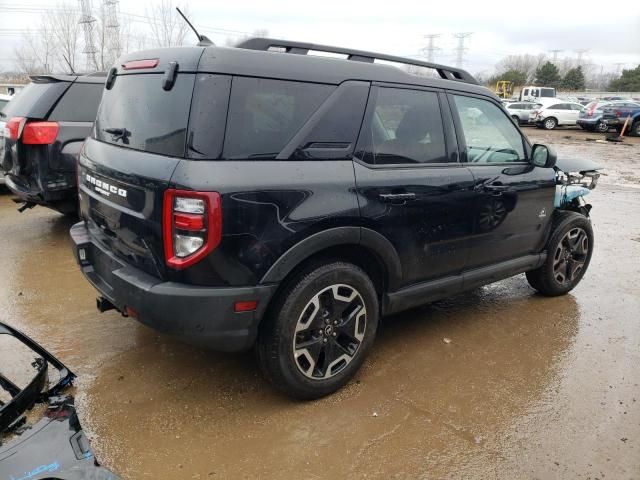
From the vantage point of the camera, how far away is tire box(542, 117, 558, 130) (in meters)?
26.9

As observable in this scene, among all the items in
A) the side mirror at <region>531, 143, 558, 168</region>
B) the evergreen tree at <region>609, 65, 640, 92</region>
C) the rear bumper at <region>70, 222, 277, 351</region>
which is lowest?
the rear bumper at <region>70, 222, 277, 351</region>

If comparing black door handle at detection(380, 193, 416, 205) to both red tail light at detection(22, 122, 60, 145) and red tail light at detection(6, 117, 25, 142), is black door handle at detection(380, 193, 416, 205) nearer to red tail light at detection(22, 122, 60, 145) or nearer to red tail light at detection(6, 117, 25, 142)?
red tail light at detection(22, 122, 60, 145)

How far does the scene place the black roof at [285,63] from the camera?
2486mm

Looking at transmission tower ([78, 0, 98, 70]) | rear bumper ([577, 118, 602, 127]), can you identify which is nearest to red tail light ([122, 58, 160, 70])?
rear bumper ([577, 118, 602, 127])

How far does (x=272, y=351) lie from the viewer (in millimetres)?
2707

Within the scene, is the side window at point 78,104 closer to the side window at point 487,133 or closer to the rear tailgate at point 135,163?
the rear tailgate at point 135,163

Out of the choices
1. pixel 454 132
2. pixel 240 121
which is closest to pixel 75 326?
pixel 240 121

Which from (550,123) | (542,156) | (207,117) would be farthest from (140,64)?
(550,123)

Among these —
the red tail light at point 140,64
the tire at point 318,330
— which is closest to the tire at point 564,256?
the tire at point 318,330

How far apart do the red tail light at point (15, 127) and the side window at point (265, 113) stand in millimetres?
3750

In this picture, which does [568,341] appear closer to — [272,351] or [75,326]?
[272,351]

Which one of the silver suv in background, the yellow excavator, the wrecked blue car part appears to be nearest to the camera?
the wrecked blue car part

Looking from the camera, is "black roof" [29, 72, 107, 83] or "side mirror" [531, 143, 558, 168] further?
"black roof" [29, 72, 107, 83]

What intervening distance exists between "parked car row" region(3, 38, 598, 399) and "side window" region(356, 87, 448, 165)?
0.04ft
